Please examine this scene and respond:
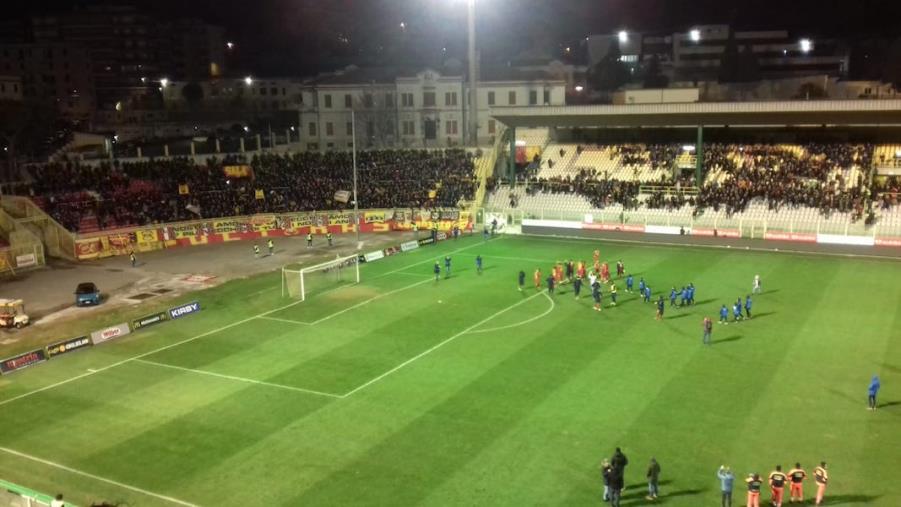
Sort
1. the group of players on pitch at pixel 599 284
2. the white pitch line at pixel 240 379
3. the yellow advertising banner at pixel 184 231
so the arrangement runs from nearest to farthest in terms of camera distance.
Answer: the white pitch line at pixel 240 379 < the group of players on pitch at pixel 599 284 < the yellow advertising banner at pixel 184 231

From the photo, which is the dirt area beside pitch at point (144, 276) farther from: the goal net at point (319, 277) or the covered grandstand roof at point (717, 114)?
the covered grandstand roof at point (717, 114)

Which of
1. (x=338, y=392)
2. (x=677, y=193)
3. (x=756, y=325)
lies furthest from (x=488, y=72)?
(x=338, y=392)

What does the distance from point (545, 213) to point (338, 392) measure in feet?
127

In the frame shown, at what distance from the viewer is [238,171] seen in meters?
69.2

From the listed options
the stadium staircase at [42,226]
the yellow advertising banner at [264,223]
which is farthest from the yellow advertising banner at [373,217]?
the stadium staircase at [42,226]

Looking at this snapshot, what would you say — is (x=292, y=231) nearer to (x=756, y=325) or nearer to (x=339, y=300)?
(x=339, y=300)

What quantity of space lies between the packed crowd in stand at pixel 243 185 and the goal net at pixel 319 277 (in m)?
19.6

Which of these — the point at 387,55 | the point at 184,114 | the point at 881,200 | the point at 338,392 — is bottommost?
the point at 338,392

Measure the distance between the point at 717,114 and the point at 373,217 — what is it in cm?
2908

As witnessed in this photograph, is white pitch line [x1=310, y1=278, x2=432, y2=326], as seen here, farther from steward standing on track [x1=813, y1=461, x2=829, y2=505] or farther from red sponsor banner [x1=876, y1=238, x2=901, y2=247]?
red sponsor banner [x1=876, y1=238, x2=901, y2=247]

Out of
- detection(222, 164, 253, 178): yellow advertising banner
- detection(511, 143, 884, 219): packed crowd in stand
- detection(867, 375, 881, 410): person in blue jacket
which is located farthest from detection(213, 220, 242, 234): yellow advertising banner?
detection(867, 375, 881, 410): person in blue jacket

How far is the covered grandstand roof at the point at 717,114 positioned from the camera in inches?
2192

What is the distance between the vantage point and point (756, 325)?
3394 cm

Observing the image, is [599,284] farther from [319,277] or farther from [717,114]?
[717,114]
